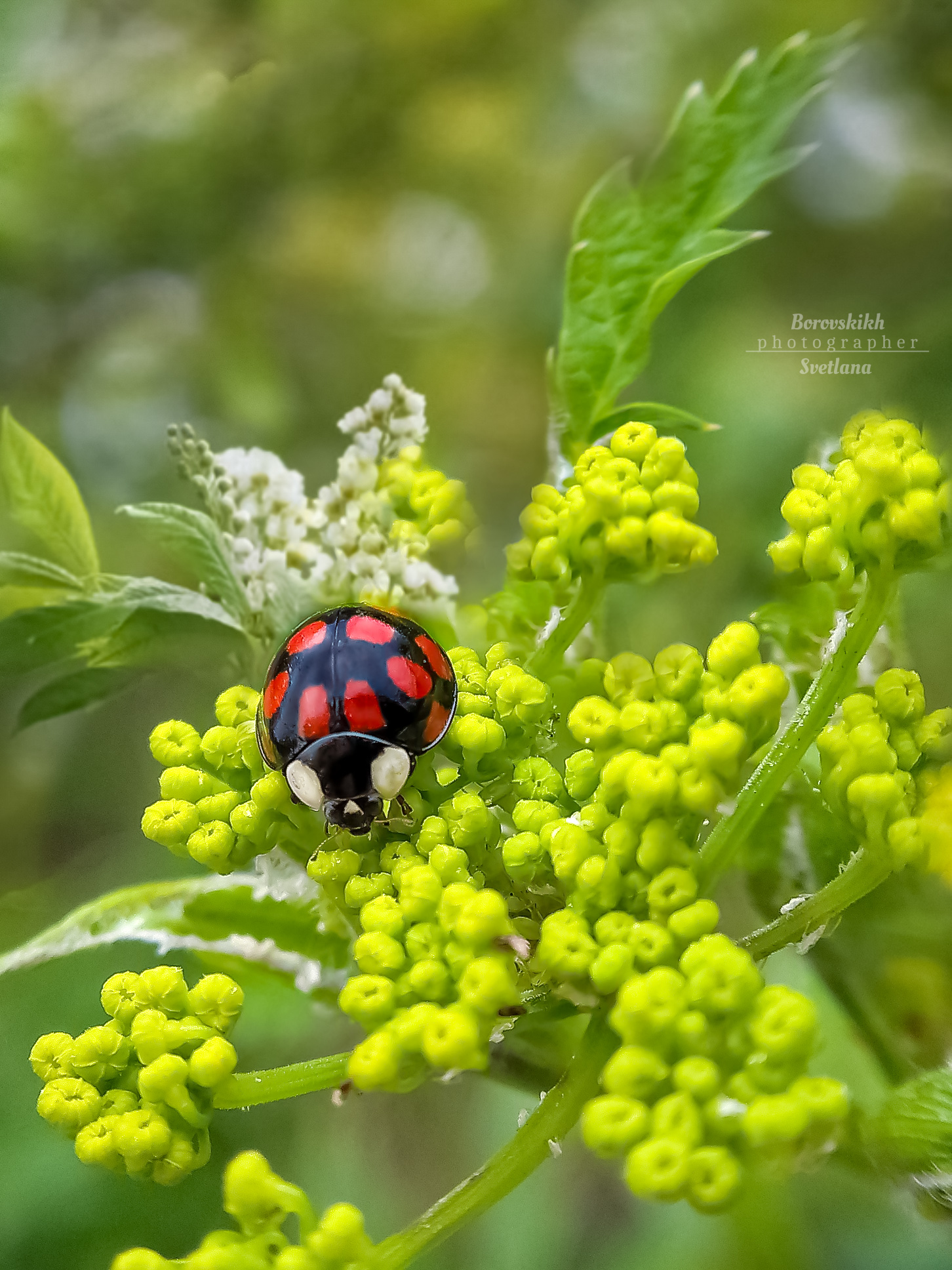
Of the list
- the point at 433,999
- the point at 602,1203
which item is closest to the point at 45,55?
the point at 433,999

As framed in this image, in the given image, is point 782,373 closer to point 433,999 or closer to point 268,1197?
point 433,999

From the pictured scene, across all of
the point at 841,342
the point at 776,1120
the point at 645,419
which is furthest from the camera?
the point at 841,342

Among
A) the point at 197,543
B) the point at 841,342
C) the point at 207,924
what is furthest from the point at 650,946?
the point at 841,342

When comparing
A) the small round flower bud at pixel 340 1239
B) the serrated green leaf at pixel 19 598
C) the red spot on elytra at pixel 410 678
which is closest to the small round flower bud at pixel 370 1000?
the small round flower bud at pixel 340 1239

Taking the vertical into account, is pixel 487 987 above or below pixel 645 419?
below

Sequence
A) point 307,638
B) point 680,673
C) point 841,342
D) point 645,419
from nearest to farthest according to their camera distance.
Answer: point 680,673 → point 307,638 → point 645,419 → point 841,342

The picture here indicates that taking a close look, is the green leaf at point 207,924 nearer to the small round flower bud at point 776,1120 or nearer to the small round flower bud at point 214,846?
the small round flower bud at point 214,846

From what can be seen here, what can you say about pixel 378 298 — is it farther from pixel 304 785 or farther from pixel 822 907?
pixel 822 907

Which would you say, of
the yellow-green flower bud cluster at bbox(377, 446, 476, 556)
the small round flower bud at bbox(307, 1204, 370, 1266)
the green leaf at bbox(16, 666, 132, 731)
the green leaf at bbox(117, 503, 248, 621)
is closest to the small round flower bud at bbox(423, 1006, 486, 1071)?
the small round flower bud at bbox(307, 1204, 370, 1266)
